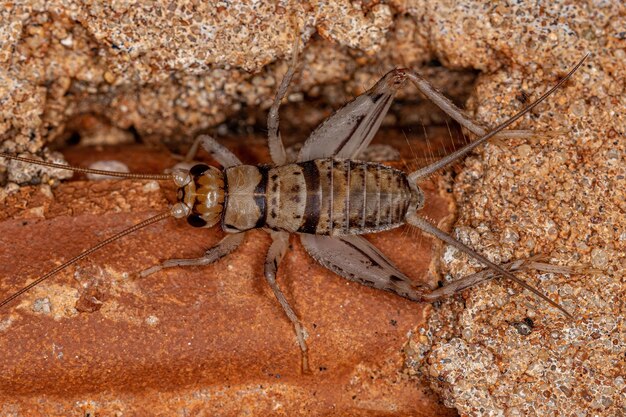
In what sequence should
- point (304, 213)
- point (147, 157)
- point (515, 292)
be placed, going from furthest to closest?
point (147, 157) < point (304, 213) < point (515, 292)

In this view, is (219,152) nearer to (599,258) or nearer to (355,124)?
(355,124)

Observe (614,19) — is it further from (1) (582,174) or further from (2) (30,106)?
(2) (30,106)

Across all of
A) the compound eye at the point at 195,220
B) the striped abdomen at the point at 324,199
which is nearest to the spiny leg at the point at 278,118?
the striped abdomen at the point at 324,199

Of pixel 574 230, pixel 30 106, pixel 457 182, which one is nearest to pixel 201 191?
pixel 30 106

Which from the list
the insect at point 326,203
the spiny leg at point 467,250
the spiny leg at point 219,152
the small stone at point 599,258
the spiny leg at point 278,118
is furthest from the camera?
the spiny leg at point 219,152

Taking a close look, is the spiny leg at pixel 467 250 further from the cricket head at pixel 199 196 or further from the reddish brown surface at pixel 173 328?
the cricket head at pixel 199 196

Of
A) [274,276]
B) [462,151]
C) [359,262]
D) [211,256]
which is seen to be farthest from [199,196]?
[462,151]

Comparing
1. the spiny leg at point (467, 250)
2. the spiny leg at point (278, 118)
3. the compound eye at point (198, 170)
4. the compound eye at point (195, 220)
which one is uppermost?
the spiny leg at point (278, 118)
